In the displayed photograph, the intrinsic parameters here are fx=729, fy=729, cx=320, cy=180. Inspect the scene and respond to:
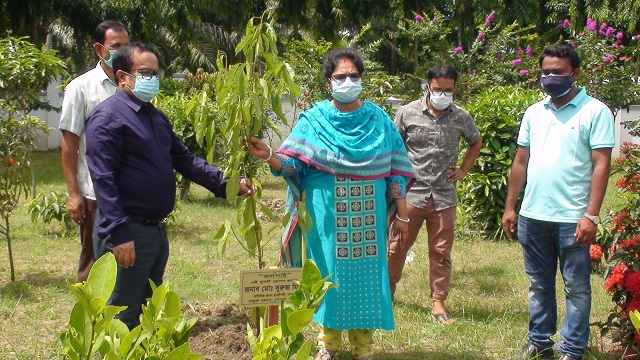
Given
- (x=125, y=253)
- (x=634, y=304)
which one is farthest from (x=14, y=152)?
(x=634, y=304)

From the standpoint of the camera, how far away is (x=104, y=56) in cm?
388

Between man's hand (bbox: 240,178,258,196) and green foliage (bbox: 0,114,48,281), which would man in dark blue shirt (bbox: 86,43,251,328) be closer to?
man's hand (bbox: 240,178,258,196)

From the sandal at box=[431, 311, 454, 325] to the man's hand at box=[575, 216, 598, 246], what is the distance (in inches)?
53.4

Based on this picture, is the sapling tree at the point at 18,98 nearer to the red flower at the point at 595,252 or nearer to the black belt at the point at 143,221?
the black belt at the point at 143,221

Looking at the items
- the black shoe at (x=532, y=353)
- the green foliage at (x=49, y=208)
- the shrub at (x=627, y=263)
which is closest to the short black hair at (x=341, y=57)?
the shrub at (x=627, y=263)

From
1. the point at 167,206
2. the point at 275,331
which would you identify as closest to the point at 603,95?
the point at 167,206

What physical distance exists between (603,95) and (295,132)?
29.2 feet

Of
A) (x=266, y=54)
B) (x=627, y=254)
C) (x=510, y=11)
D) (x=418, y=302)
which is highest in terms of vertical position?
(x=510, y=11)

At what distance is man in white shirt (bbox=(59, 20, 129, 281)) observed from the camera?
3689mm

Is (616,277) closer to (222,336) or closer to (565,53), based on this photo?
(565,53)

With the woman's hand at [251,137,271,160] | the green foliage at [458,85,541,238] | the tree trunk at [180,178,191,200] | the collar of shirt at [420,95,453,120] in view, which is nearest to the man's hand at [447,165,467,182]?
the collar of shirt at [420,95,453,120]

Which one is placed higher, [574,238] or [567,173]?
[567,173]

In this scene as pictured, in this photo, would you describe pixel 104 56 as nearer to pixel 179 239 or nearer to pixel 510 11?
pixel 179 239

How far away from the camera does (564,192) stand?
355cm
